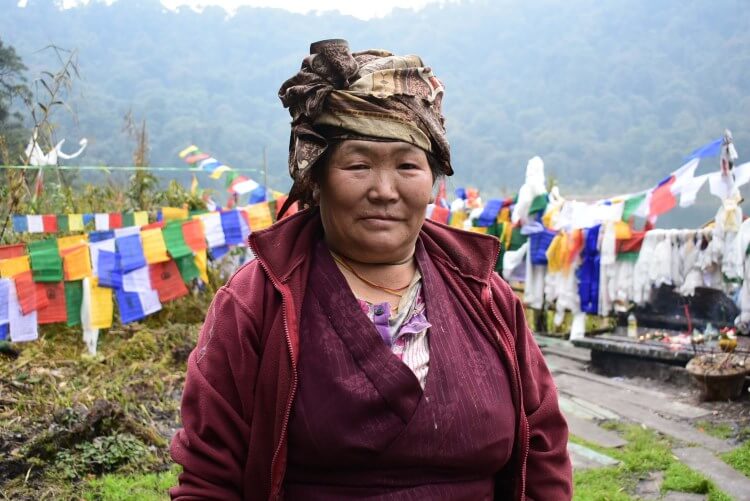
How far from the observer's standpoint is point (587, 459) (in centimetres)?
519

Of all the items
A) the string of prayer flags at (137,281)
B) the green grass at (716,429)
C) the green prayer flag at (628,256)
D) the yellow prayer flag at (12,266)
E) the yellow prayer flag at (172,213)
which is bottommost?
the green grass at (716,429)

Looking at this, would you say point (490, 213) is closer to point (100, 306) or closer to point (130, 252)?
point (130, 252)

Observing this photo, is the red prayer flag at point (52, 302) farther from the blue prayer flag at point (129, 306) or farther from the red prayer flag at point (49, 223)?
the red prayer flag at point (49, 223)

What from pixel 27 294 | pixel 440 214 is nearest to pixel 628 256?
pixel 440 214

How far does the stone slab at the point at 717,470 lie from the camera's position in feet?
14.9

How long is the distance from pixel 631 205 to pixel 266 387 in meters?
8.56

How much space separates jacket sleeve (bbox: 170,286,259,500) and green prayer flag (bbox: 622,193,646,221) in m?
8.47

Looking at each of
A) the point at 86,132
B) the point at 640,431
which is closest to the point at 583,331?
the point at 640,431

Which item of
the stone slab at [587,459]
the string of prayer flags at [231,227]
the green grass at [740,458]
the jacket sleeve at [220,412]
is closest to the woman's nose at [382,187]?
the jacket sleeve at [220,412]

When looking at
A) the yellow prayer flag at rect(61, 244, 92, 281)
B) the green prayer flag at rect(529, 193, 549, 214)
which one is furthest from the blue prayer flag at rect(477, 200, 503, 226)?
the yellow prayer flag at rect(61, 244, 92, 281)

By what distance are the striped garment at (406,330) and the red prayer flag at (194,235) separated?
6379mm

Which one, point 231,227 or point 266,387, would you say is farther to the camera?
point 231,227

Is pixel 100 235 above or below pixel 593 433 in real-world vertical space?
above

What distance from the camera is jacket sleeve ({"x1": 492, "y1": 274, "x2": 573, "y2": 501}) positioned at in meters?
1.92
